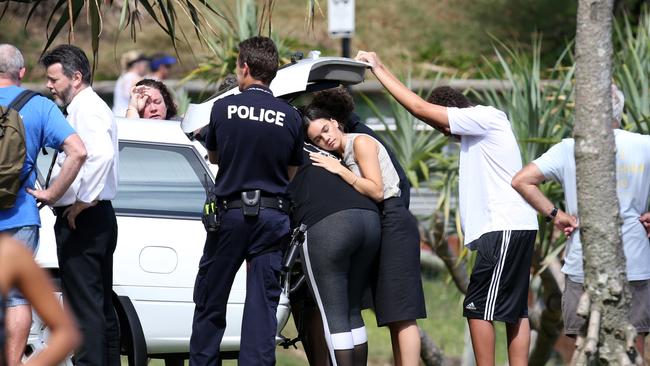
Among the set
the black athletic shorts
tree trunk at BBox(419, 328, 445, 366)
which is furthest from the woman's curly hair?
tree trunk at BBox(419, 328, 445, 366)

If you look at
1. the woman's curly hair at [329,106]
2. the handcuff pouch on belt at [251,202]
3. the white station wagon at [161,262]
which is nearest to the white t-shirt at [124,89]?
the white station wagon at [161,262]

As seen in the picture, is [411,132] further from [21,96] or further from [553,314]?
[21,96]

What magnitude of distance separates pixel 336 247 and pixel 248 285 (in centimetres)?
50

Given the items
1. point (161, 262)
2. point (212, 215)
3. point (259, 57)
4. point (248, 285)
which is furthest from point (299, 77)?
point (161, 262)

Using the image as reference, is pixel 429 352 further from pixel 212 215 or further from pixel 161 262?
pixel 212 215

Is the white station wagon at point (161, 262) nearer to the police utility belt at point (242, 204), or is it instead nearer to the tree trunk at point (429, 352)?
the police utility belt at point (242, 204)

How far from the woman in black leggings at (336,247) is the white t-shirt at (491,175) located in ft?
1.84

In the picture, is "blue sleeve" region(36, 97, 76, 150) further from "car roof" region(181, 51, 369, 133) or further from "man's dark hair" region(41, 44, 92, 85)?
"car roof" region(181, 51, 369, 133)

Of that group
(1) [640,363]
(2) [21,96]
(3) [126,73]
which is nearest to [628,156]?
(1) [640,363]

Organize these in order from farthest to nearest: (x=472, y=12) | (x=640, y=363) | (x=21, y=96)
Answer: (x=472, y=12) < (x=21, y=96) < (x=640, y=363)

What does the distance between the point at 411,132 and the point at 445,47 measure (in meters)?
9.46

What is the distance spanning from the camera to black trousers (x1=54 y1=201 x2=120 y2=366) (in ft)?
19.9

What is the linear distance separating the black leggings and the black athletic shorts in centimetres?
61

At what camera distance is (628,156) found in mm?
6168
